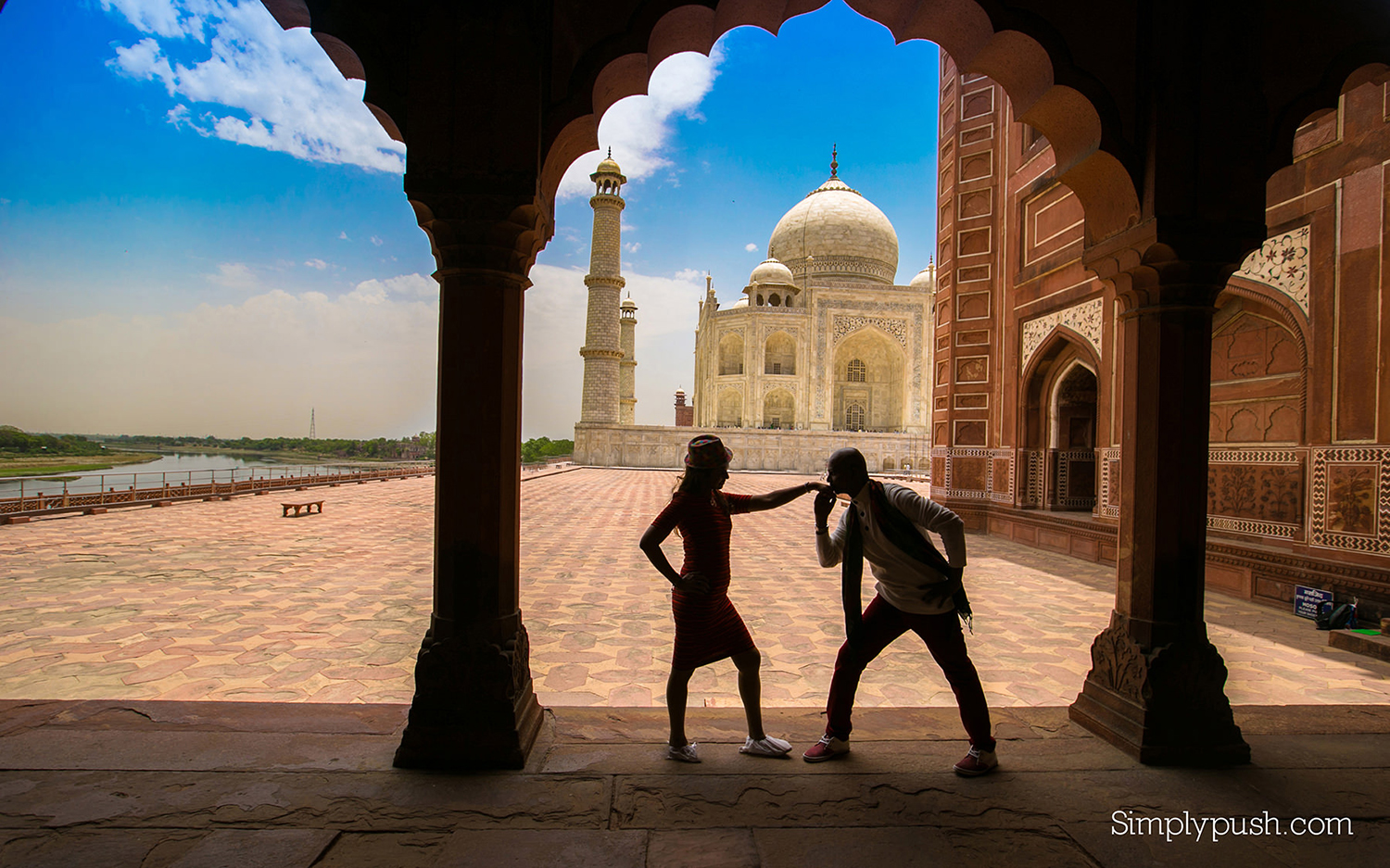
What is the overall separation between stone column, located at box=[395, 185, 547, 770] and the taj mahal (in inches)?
1102

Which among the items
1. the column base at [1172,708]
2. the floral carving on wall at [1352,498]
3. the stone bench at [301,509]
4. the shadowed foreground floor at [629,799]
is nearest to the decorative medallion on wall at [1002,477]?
the floral carving on wall at [1352,498]

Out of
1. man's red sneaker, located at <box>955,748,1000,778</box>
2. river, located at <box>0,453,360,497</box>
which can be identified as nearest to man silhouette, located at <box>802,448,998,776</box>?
man's red sneaker, located at <box>955,748,1000,778</box>

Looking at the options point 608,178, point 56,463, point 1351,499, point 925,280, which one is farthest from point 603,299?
point 56,463

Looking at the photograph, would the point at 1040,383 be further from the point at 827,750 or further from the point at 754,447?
the point at 754,447

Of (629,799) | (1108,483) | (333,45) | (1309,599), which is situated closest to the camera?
(629,799)

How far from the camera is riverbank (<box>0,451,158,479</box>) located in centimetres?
3125

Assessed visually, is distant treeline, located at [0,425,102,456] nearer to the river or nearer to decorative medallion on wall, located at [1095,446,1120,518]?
the river

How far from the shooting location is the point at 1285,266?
6070 millimetres

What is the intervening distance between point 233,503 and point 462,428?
1554cm

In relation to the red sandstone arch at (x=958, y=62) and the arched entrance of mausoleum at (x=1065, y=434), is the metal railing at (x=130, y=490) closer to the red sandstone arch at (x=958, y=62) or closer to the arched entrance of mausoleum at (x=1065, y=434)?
the red sandstone arch at (x=958, y=62)

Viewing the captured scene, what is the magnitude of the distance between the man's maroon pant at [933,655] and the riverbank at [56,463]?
3282cm

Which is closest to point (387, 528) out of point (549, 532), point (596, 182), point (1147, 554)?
point (549, 532)

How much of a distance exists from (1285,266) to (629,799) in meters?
7.36

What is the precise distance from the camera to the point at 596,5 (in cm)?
273
